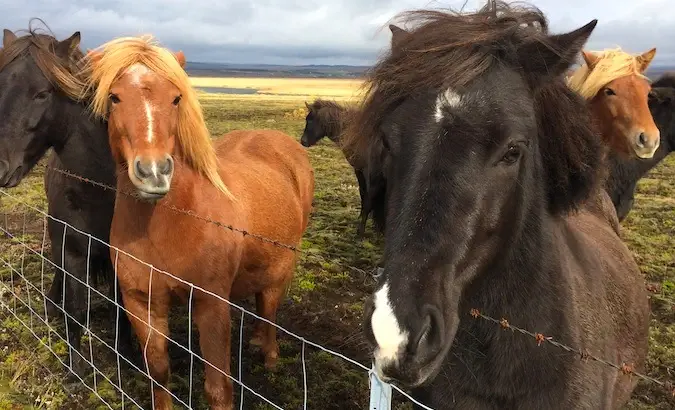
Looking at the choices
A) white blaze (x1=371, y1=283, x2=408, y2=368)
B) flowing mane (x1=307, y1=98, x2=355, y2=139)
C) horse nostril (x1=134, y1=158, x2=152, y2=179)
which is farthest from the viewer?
flowing mane (x1=307, y1=98, x2=355, y2=139)

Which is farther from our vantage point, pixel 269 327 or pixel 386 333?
pixel 269 327

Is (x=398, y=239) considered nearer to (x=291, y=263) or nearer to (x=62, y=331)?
(x=291, y=263)

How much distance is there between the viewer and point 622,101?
5410mm

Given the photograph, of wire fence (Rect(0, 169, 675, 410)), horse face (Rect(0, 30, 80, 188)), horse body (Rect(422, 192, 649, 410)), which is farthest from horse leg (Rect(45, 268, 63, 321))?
horse body (Rect(422, 192, 649, 410))

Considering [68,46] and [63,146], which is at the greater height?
[68,46]

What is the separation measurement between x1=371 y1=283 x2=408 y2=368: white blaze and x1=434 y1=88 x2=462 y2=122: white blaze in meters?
0.60

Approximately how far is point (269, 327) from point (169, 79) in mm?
2316

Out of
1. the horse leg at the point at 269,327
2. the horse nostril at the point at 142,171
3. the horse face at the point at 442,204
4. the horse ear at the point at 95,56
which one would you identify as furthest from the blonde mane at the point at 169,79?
the horse face at the point at 442,204

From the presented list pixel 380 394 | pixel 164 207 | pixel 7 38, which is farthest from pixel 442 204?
pixel 7 38

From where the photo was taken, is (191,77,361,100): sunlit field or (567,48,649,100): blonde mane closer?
(567,48,649,100): blonde mane

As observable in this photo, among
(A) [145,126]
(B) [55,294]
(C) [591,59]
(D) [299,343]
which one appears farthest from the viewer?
(C) [591,59]

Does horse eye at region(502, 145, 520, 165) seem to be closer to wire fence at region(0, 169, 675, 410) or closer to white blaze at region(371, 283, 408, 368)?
white blaze at region(371, 283, 408, 368)

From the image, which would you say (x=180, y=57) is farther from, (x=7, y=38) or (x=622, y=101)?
(x=622, y=101)

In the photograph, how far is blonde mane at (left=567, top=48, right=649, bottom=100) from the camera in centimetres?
544
